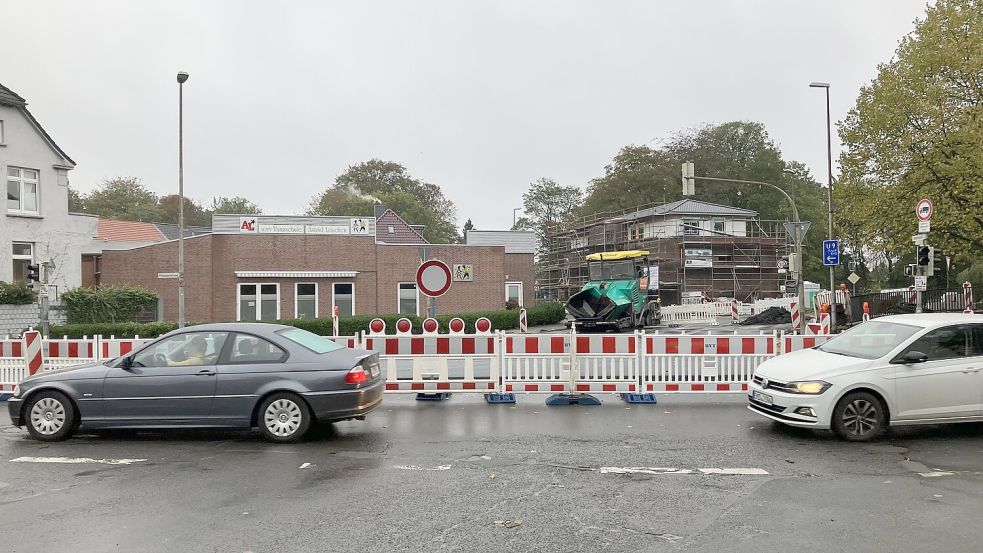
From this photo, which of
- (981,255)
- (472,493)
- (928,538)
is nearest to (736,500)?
(928,538)

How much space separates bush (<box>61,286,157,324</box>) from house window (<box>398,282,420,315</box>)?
12.2 metres

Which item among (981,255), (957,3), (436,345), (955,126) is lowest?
(436,345)

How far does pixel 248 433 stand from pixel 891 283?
221 ft

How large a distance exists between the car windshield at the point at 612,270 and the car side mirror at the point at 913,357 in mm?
21072

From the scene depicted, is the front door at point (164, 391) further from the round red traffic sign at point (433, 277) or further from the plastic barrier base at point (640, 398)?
the plastic barrier base at point (640, 398)

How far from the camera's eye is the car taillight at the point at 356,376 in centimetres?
885

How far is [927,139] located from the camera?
26406mm

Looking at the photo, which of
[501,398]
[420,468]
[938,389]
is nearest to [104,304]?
[501,398]

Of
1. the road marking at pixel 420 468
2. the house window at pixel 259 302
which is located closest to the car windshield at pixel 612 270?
the house window at pixel 259 302

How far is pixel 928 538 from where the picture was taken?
5336mm

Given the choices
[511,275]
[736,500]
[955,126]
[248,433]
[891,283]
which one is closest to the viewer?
[736,500]

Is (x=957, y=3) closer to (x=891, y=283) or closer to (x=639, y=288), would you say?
(x=639, y=288)

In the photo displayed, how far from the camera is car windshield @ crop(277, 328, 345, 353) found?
30.2 ft

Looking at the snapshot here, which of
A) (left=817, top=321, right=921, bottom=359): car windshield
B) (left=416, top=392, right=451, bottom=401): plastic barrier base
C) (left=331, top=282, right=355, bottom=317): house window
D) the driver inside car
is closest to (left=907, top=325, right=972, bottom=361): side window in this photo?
(left=817, top=321, right=921, bottom=359): car windshield
